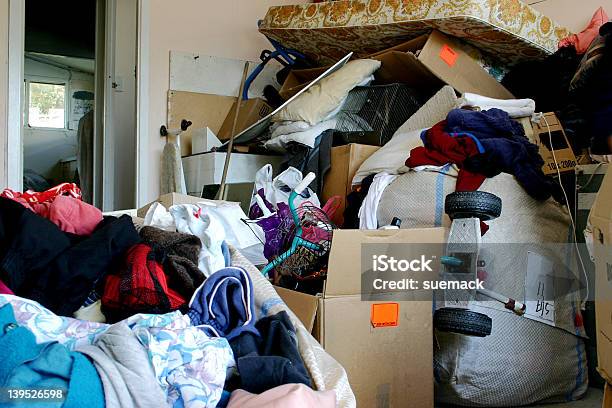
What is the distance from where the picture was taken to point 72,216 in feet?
4.35

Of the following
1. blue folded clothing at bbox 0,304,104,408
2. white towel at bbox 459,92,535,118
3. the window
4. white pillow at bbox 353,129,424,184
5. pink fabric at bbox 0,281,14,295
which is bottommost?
blue folded clothing at bbox 0,304,104,408

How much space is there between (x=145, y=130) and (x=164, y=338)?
281 cm

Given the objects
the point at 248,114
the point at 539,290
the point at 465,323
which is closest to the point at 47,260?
the point at 465,323

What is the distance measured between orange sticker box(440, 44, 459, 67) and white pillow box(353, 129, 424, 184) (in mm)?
505

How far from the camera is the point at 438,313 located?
1630 mm

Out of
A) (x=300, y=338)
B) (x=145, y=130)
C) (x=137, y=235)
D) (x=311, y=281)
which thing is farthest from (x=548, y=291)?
(x=145, y=130)

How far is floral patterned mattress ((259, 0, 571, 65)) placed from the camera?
2566 mm

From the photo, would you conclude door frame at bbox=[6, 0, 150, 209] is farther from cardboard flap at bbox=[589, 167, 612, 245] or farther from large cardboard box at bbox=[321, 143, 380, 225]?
cardboard flap at bbox=[589, 167, 612, 245]

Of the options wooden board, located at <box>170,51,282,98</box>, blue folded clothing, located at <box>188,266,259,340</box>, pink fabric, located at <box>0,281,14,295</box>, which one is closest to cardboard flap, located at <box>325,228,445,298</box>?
blue folded clothing, located at <box>188,266,259,340</box>

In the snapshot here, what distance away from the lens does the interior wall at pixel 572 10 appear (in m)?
2.89

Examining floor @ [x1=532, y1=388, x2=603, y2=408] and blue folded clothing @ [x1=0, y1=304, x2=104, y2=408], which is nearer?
blue folded clothing @ [x1=0, y1=304, x2=104, y2=408]

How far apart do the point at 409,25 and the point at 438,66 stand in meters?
0.24

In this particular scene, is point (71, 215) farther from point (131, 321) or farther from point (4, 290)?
point (131, 321)

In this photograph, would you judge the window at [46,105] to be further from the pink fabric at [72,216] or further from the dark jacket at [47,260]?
the dark jacket at [47,260]
